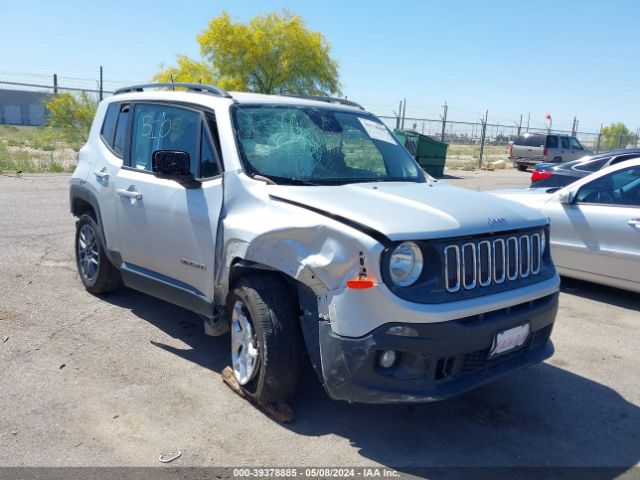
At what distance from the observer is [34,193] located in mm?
12016

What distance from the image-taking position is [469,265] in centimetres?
339

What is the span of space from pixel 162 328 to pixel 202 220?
147cm

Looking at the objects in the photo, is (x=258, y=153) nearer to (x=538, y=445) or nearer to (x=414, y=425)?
(x=414, y=425)

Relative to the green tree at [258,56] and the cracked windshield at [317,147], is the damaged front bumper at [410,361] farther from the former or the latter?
the green tree at [258,56]

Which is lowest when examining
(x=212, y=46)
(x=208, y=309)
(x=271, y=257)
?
(x=208, y=309)

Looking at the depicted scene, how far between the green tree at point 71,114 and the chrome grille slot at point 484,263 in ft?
63.6

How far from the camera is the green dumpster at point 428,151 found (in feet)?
65.5

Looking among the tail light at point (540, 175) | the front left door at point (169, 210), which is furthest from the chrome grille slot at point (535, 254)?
the tail light at point (540, 175)

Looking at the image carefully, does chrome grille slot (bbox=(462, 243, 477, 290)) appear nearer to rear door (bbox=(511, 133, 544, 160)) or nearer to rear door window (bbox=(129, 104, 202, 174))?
rear door window (bbox=(129, 104, 202, 174))

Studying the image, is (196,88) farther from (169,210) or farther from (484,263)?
(484,263)

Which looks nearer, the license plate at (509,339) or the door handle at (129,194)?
the license plate at (509,339)

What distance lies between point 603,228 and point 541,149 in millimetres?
21981

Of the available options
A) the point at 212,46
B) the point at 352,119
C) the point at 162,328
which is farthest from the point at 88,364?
the point at 212,46

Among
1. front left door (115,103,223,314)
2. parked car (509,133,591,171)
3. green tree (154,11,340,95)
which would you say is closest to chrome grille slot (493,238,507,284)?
front left door (115,103,223,314)
